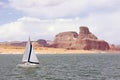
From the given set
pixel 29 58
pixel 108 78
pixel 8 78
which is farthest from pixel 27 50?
pixel 108 78

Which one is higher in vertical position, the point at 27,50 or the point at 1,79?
the point at 27,50

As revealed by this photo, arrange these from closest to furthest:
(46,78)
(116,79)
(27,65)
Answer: (116,79) → (46,78) → (27,65)

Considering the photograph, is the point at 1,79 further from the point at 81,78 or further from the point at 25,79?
the point at 81,78

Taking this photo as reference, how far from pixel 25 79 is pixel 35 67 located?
28721 millimetres

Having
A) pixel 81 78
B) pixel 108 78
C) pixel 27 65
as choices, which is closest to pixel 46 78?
Result: pixel 81 78

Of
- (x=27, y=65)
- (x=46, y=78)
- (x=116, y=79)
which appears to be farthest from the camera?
(x=27, y=65)

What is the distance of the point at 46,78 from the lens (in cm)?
6175

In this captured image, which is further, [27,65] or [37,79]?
[27,65]

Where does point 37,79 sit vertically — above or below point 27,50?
below

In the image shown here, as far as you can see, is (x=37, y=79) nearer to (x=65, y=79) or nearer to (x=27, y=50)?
(x=65, y=79)

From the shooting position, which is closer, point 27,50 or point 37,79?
point 37,79

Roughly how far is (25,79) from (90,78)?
11820mm

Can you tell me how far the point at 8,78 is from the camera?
6109 cm

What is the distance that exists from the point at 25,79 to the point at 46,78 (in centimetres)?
408
